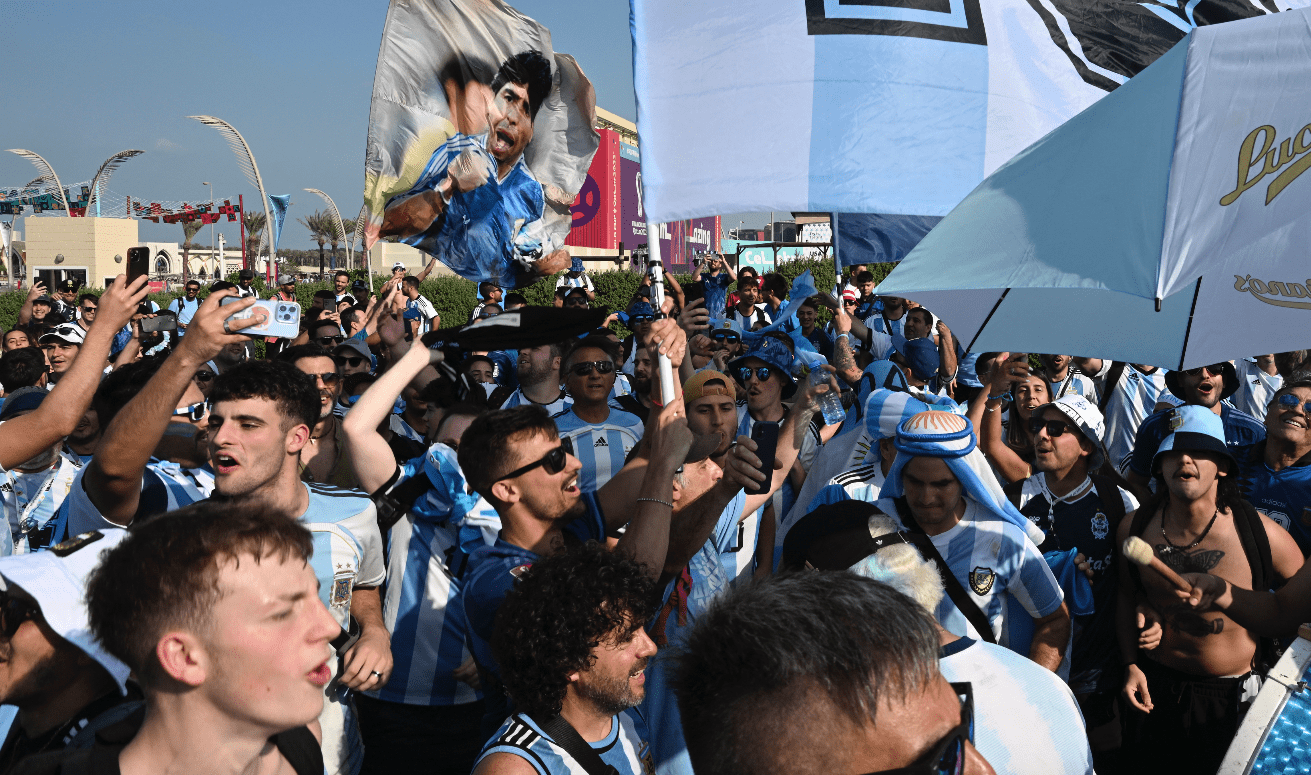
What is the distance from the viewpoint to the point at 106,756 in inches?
65.9

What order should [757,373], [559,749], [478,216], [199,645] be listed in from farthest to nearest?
[757,373] < [478,216] < [559,749] < [199,645]

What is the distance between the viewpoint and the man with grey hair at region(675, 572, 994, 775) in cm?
132

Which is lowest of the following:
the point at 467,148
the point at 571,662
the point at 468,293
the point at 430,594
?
the point at 430,594

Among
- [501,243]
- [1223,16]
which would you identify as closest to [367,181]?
[501,243]

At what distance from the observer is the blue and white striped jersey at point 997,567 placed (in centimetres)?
316

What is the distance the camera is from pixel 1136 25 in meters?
3.90

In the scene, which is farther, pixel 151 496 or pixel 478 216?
pixel 478 216

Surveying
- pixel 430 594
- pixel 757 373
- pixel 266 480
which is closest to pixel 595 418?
pixel 757 373

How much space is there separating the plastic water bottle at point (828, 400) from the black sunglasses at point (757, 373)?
1.93 feet

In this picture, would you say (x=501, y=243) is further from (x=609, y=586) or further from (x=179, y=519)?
(x=179, y=519)

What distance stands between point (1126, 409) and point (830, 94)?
12.2 feet

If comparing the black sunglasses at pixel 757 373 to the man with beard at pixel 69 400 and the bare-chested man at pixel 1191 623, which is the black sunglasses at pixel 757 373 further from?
the man with beard at pixel 69 400

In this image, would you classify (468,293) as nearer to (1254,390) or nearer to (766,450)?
(1254,390)

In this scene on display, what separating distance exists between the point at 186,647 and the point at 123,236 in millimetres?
46884
